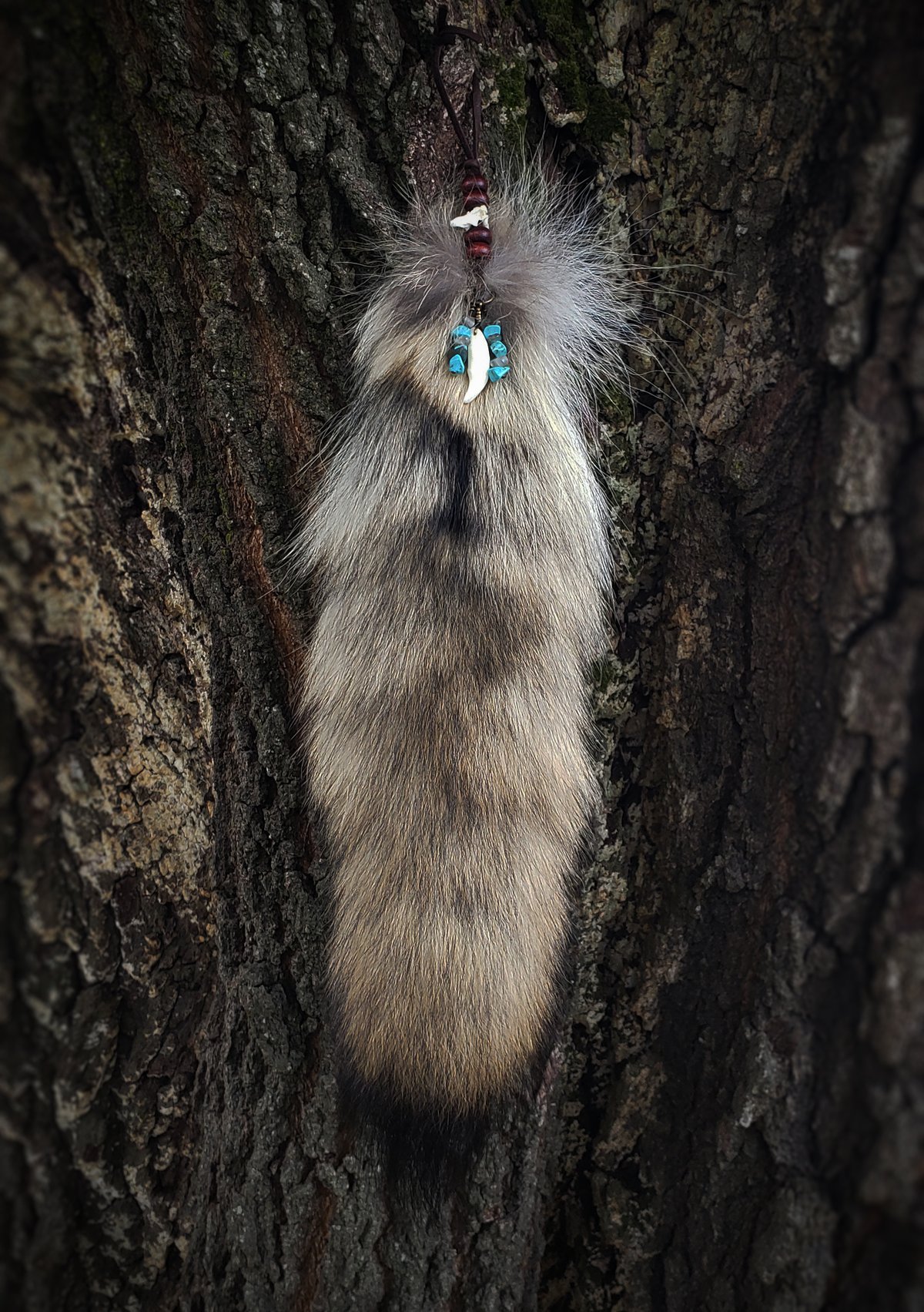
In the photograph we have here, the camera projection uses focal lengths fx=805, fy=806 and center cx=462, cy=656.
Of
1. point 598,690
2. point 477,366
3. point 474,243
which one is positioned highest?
point 474,243

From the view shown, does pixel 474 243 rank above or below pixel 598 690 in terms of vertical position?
above

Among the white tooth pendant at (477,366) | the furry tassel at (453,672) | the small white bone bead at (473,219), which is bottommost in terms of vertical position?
the furry tassel at (453,672)

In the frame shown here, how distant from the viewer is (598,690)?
3.52ft

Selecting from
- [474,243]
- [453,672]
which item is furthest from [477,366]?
[453,672]

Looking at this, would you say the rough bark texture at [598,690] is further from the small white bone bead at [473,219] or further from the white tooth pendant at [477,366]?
the white tooth pendant at [477,366]

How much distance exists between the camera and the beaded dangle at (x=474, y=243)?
37.4 inches

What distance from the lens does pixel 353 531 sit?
1.00 m

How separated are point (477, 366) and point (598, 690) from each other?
0.44 metres

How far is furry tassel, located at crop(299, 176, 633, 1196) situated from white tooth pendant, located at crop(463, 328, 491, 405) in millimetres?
15

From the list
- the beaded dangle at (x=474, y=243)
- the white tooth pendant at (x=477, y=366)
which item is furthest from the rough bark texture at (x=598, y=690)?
the white tooth pendant at (x=477, y=366)

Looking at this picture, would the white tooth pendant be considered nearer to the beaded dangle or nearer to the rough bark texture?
the beaded dangle

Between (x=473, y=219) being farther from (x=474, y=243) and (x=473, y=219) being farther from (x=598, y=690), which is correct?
(x=598, y=690)

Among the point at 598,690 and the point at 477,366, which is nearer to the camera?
the point at 477,366

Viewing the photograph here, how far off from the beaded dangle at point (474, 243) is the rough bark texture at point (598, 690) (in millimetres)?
45
